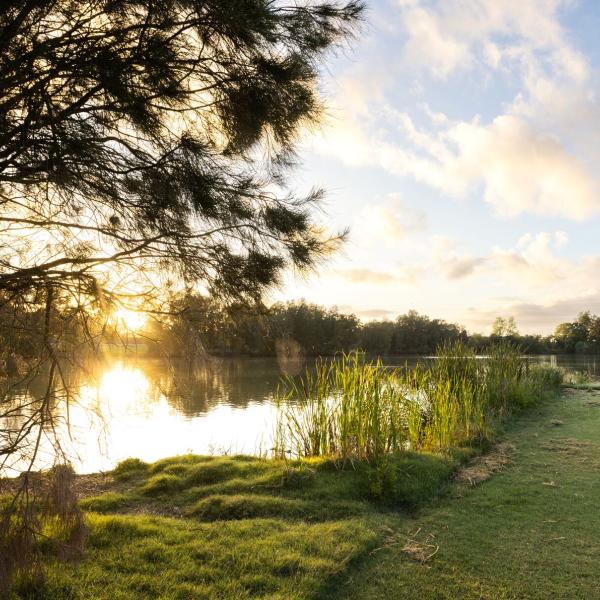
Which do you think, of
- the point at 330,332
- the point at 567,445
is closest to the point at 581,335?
the point at 330,332

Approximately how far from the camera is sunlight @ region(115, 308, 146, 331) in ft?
9.71

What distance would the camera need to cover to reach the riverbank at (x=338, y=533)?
9.72 feet

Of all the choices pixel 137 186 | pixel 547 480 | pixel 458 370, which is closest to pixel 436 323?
pixel 458 370

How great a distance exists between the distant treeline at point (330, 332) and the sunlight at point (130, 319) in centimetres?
14

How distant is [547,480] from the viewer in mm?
5145

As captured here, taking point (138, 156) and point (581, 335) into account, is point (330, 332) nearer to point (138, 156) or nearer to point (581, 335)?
point (581, 335)

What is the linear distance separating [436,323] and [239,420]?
41.3 m

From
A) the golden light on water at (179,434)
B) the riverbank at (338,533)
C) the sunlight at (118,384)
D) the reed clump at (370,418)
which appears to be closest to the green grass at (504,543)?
the riverbank at (338,533)

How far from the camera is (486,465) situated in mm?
5672

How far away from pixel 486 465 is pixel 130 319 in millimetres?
4342

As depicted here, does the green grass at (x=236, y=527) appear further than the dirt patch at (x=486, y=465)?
No

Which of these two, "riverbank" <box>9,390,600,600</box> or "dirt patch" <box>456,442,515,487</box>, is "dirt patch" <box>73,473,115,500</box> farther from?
"dirt patch" <box>456,442,515,487</box>

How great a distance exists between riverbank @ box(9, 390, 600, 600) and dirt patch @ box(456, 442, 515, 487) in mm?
28

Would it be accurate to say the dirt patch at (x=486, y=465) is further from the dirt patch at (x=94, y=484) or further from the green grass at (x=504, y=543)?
the dirt patch at (x=94, y=484)
